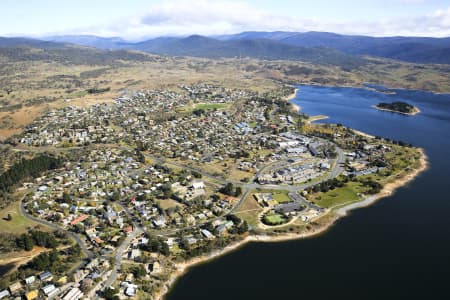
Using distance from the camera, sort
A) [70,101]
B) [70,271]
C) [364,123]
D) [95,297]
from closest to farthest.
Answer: [95,297] < [70,271] < [364,123] < [70,101]

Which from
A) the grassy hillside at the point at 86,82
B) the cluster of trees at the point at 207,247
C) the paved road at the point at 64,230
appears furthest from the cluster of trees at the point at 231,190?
the grassy hillside at the point at 86,82

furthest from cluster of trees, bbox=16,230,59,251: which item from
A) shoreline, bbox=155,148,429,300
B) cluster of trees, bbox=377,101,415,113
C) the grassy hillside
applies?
cluster of trees, bbox=377,101,415,113

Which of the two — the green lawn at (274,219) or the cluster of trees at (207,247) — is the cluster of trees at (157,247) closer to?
the cluster of trees at (207,247)

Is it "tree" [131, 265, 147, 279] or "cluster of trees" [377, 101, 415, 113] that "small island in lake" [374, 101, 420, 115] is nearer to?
"cluster of trees" [377, 101, 415, 113]

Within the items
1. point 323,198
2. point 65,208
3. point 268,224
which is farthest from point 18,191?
point 323,198

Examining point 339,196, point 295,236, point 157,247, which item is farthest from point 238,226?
point 339,196

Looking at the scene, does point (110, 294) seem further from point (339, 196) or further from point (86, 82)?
point (86, 82)

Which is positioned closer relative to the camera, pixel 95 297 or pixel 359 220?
pixel 95 297

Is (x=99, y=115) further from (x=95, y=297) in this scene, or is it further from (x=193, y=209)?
(x=95, y=297)
